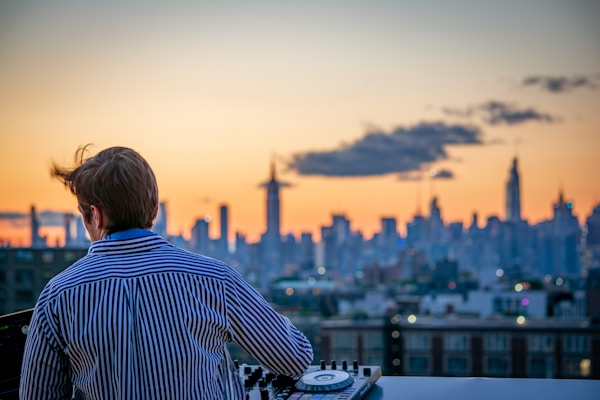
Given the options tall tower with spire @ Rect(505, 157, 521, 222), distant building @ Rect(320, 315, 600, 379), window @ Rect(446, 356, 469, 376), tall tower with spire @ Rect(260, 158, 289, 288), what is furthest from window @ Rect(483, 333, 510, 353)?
tall tower with spire @ Rect(260, 158, 289, 288)

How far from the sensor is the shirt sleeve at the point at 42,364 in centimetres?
81

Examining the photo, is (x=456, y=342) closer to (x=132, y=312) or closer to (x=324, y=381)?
(x=324, y=381)

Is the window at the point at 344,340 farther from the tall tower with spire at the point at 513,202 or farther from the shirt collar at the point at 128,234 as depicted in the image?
the shirt collar at the point at 128,234

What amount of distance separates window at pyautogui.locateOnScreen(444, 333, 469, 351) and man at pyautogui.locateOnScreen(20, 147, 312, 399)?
55.0 feet

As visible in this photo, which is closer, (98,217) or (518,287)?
(98,217)

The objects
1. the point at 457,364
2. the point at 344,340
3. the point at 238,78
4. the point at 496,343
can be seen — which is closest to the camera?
the point at 238,78

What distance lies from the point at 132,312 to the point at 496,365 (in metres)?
17.2

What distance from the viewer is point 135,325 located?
2.58 feet

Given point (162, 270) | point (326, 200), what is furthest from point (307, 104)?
point (326, 200)

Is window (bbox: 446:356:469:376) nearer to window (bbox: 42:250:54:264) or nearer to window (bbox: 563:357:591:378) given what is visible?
window (bbox: 563:357:591:378)

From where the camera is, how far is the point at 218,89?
22.7 ft

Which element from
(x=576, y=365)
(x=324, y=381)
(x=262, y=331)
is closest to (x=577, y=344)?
(x=576, y=365)

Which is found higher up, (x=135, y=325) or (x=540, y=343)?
(x=135, y=325)

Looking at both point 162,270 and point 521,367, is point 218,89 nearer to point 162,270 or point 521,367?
point 162,270
